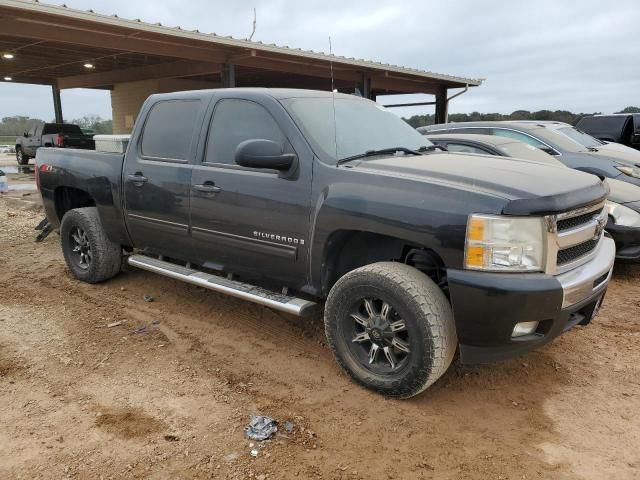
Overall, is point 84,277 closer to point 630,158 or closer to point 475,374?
point 475,374

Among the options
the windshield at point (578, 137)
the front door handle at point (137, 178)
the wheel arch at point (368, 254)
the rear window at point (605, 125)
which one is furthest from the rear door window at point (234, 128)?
the rear window at point (605, 125)

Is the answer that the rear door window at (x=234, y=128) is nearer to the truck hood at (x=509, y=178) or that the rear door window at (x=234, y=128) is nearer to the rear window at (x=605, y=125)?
the truck hood at (x=509, y=178)

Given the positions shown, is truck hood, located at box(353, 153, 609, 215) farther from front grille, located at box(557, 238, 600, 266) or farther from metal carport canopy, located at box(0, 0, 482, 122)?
metal carport canopy, located at box(0, 0, 482, 122)

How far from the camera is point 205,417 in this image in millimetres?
2973

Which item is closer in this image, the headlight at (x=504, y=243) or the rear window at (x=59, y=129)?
the headlight at (x=504, y=243)

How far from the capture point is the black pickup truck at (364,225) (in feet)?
9.01

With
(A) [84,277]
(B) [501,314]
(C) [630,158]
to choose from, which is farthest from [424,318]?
(C) [630,158]

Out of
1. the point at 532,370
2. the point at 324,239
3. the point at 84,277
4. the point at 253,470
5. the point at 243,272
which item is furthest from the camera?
the point at 84,277

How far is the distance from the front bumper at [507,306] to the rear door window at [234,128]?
1720mm

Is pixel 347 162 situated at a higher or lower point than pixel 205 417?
higher

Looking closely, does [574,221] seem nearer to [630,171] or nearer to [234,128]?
[234,128]

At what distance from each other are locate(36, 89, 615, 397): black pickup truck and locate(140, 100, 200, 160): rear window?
16 millimetres

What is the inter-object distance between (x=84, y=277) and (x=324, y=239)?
3.24 m

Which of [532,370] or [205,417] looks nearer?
[205,417]
